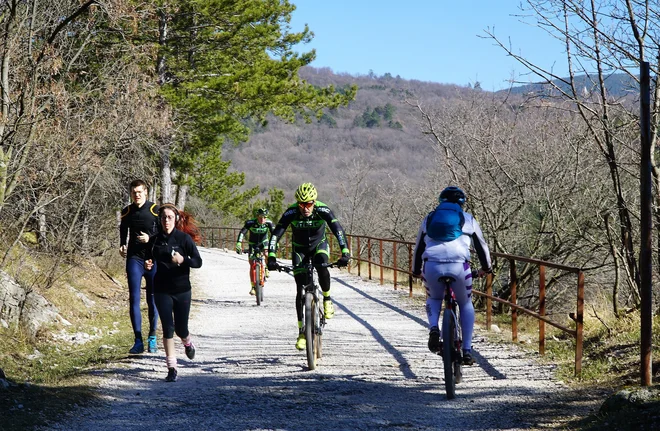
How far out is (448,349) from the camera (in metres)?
6.68

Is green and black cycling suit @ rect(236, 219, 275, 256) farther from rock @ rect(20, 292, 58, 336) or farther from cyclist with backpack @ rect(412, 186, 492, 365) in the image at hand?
cyclist with backpack @ rect(412, 186, 492, 365)

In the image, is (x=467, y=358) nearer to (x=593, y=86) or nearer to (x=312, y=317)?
(x=312, y=317)

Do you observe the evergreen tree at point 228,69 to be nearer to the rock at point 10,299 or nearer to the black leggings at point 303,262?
the rock at point 10,299

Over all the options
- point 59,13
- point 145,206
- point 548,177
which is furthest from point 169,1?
point 145,206

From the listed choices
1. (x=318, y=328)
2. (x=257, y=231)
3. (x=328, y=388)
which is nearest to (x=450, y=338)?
(x=328, y=388)

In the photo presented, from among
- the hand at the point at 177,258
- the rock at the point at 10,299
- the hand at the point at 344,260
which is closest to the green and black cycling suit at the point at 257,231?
the rock at the point at 10,299

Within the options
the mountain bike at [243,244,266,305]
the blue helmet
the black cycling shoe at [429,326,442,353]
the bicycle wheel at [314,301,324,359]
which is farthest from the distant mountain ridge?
the mountain bike at [243,244,266,305]

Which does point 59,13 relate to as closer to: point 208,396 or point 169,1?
point 169,1

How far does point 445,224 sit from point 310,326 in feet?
7.25

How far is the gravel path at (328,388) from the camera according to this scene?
20.5ft

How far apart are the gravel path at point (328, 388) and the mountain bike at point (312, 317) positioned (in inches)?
7.9

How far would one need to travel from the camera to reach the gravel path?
20.5ft

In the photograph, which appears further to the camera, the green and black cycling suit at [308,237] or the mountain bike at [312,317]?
the green and black cycling suit at [308,237]

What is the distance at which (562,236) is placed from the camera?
1880 centimetres
